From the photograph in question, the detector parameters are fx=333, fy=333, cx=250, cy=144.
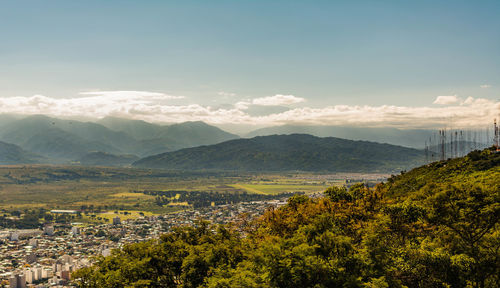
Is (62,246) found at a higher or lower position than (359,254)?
lower

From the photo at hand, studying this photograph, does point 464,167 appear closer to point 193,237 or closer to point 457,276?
point 457,276

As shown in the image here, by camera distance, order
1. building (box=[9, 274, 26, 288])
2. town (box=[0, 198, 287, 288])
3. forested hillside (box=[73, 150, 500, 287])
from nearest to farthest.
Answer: forested hillside (box=[73, 150, 500, 287]), building (box=[9, 274, 26, 288]), town (box=[0, 198, 287, 288])

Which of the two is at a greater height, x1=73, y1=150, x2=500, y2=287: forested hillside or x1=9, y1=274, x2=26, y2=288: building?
x1=73, y1=150, x2=500, y2=287: forested hillside

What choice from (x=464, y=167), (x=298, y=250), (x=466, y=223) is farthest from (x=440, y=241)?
(x=464, y=167)

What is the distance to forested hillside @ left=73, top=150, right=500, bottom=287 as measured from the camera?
20.0 metres

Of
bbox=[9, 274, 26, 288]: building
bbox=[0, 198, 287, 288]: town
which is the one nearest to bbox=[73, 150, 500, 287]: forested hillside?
bbox=[0, 198, 287, 288]: town

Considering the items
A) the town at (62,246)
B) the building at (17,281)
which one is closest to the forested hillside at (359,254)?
the town at (62,246)

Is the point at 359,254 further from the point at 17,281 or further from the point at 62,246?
the point at 62,246

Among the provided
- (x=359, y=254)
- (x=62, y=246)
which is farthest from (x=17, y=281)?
(x=359, y=254)

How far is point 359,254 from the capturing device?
2112cm

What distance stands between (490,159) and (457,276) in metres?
47.2

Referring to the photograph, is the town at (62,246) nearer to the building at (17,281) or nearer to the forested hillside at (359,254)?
the building at (17,281)

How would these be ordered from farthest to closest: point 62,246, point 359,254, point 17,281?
point 62,246 → point 17,281 → point 359,254

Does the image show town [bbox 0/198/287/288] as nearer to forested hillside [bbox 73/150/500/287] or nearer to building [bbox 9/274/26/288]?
building [bbox 9/274/26/288]
